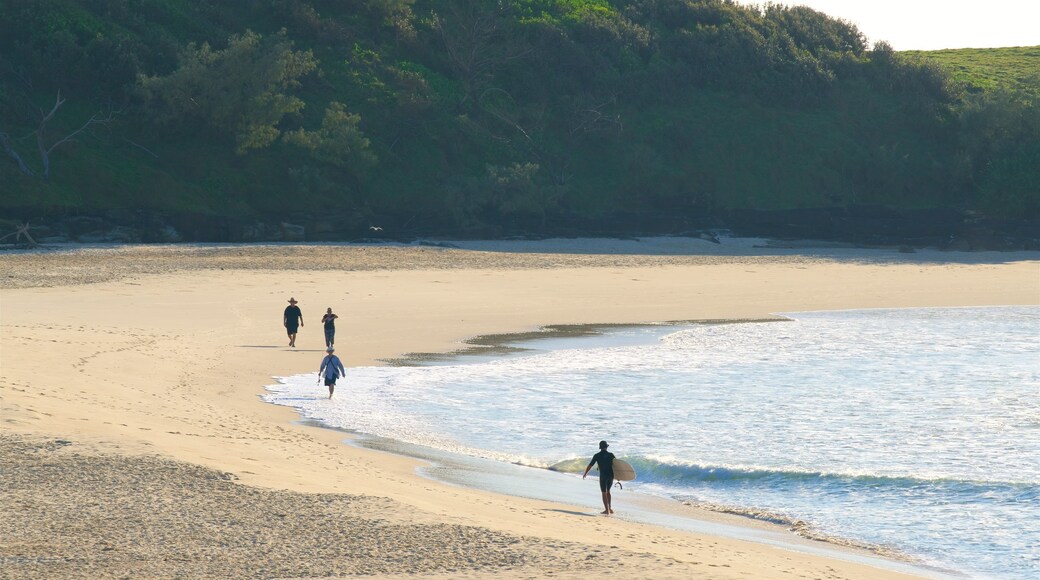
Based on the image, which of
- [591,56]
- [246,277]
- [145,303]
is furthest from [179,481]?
[591,56]

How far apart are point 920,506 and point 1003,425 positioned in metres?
5.71

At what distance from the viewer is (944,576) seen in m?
10.1

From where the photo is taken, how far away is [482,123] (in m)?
51.3

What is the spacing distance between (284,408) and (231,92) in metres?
28.9

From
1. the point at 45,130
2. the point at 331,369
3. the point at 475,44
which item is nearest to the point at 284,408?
the point at 331,369

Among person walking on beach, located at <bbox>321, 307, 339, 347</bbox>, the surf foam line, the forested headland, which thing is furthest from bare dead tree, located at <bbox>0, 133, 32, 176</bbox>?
the surf foam line

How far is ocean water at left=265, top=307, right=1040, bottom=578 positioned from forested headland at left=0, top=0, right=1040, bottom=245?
20.4 m

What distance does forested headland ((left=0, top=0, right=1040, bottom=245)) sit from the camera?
139 ft

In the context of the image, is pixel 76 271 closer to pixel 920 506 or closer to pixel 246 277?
pixel 246 277

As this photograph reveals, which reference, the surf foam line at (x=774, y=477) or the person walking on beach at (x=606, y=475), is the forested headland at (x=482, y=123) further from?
the person walking on beach at (x=606, y=475)

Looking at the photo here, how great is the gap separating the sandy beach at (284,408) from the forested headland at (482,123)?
556cm

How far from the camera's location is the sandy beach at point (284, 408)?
8.91 meters

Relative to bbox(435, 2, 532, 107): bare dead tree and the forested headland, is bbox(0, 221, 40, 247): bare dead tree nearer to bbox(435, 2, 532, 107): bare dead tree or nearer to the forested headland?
the forested headland

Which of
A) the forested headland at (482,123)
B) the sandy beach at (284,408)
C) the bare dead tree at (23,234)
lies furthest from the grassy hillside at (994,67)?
the bare dead tree at (23,234)
